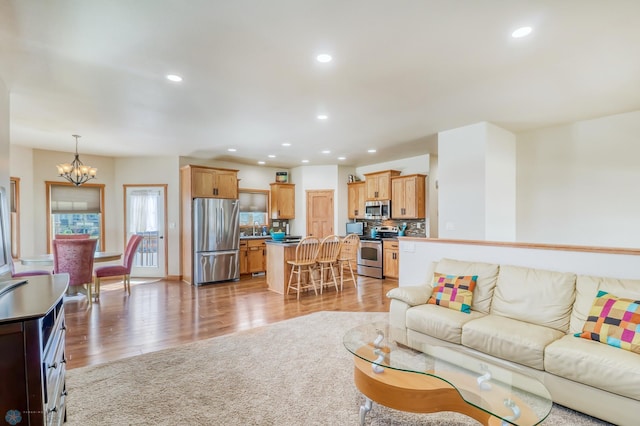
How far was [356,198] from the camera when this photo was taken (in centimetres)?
820

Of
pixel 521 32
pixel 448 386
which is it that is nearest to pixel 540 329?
pixel 448 386

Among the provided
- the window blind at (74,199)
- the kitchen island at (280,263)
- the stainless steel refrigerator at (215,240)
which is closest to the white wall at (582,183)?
the kitchen island at (280,263)

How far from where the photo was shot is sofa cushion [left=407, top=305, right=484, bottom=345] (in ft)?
8.94

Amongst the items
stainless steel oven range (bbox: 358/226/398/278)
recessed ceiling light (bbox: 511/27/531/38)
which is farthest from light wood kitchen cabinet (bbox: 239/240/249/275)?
recessed ceiling light (bbox: 511/27/531/38)

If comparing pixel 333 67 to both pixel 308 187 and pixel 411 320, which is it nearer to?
pixel 411 320

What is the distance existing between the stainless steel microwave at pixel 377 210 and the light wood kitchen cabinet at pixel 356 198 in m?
0.20

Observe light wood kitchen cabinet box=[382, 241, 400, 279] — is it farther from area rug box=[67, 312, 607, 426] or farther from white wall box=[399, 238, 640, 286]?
area rug box=[67, 312, 607, 426]

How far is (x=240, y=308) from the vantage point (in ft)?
15.4

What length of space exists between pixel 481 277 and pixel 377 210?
4.49 metres

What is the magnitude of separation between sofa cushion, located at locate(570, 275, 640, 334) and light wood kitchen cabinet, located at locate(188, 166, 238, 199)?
244 inches

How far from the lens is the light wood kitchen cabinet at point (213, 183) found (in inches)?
257

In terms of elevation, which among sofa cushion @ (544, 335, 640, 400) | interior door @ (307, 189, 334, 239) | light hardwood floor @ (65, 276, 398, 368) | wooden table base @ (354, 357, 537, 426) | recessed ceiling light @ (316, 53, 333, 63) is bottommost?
light hardwood floor @ (65, 276, 398, 368)

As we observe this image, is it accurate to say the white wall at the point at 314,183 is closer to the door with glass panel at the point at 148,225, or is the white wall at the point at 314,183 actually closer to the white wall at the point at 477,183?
the door with glass panel at the point at 148,225

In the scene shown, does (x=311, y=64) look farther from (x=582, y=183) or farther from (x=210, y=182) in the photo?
(x=210, y=182)
